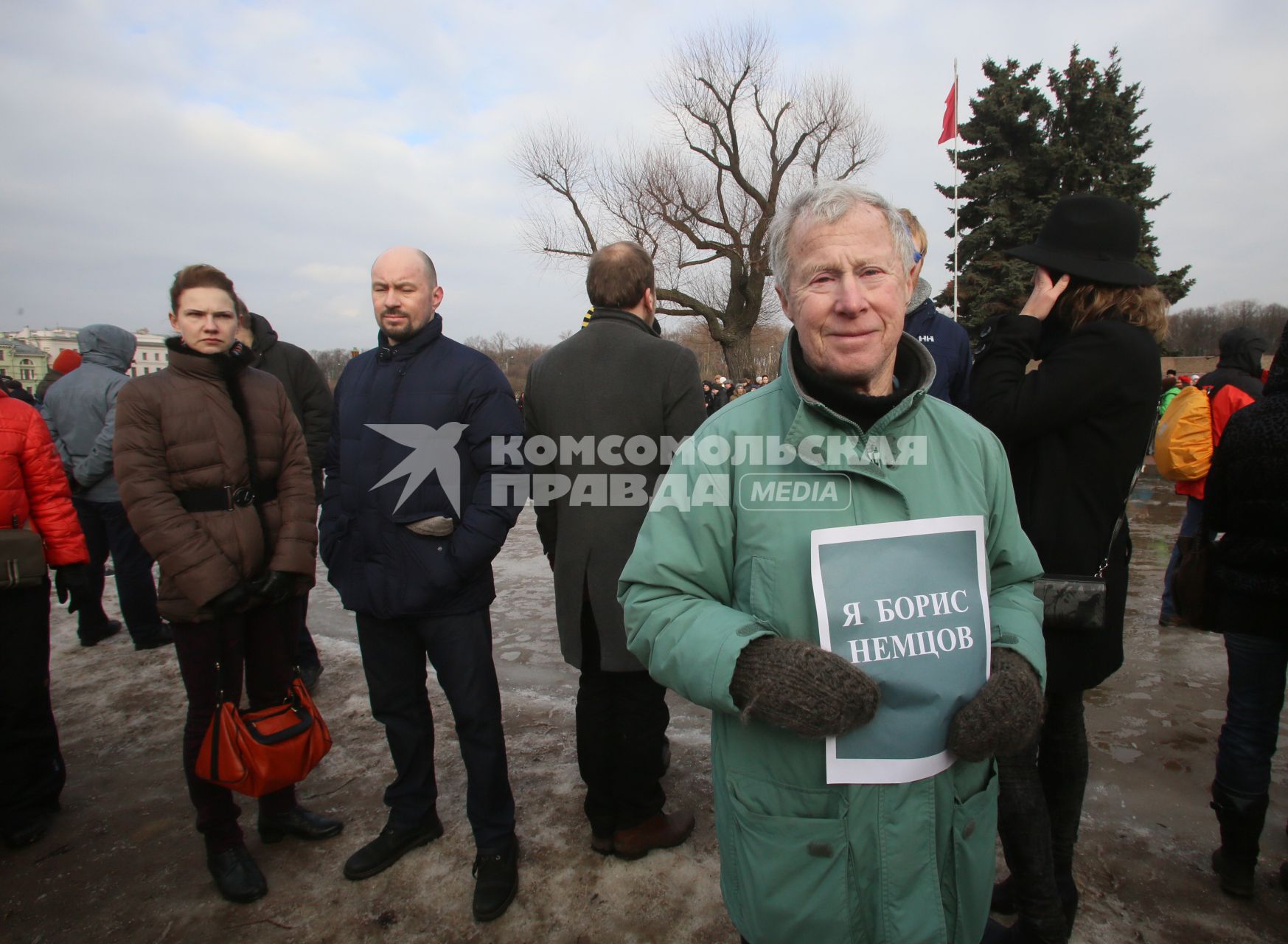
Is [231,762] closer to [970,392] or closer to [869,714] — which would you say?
[869,714]

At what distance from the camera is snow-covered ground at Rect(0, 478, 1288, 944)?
7.16ft

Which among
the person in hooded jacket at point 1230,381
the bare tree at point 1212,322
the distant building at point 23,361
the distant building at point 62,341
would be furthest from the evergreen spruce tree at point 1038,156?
the distant building at point 62,341

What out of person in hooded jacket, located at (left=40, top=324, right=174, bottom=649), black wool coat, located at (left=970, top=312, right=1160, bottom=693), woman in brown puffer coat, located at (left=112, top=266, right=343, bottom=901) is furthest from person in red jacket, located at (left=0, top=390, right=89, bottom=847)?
black wool coat, located at (left=970, top=312, right=1160, bottom=693)

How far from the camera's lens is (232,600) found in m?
2.40

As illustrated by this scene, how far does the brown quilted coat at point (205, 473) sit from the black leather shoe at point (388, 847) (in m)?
0.97

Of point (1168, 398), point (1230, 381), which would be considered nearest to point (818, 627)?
point (1230, 381)

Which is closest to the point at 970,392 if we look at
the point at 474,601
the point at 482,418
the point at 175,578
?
the point at 482,418

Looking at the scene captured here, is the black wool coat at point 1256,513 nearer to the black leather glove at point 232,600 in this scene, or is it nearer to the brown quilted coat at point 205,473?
the brown quilted coat at point 205,473

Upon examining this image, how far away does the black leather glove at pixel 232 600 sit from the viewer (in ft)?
7.78

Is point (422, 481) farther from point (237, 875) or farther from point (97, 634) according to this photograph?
point (97, 634)

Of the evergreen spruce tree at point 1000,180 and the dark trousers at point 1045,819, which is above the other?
the evergreen spruce tree at point 1000,180

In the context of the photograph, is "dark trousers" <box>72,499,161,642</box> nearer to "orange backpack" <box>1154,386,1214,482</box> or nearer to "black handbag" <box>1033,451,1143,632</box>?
"black handbag" <box>1033,451,1143,632</box>

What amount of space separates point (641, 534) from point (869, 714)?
1.72ft

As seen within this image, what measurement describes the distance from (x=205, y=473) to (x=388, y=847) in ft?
4.80
